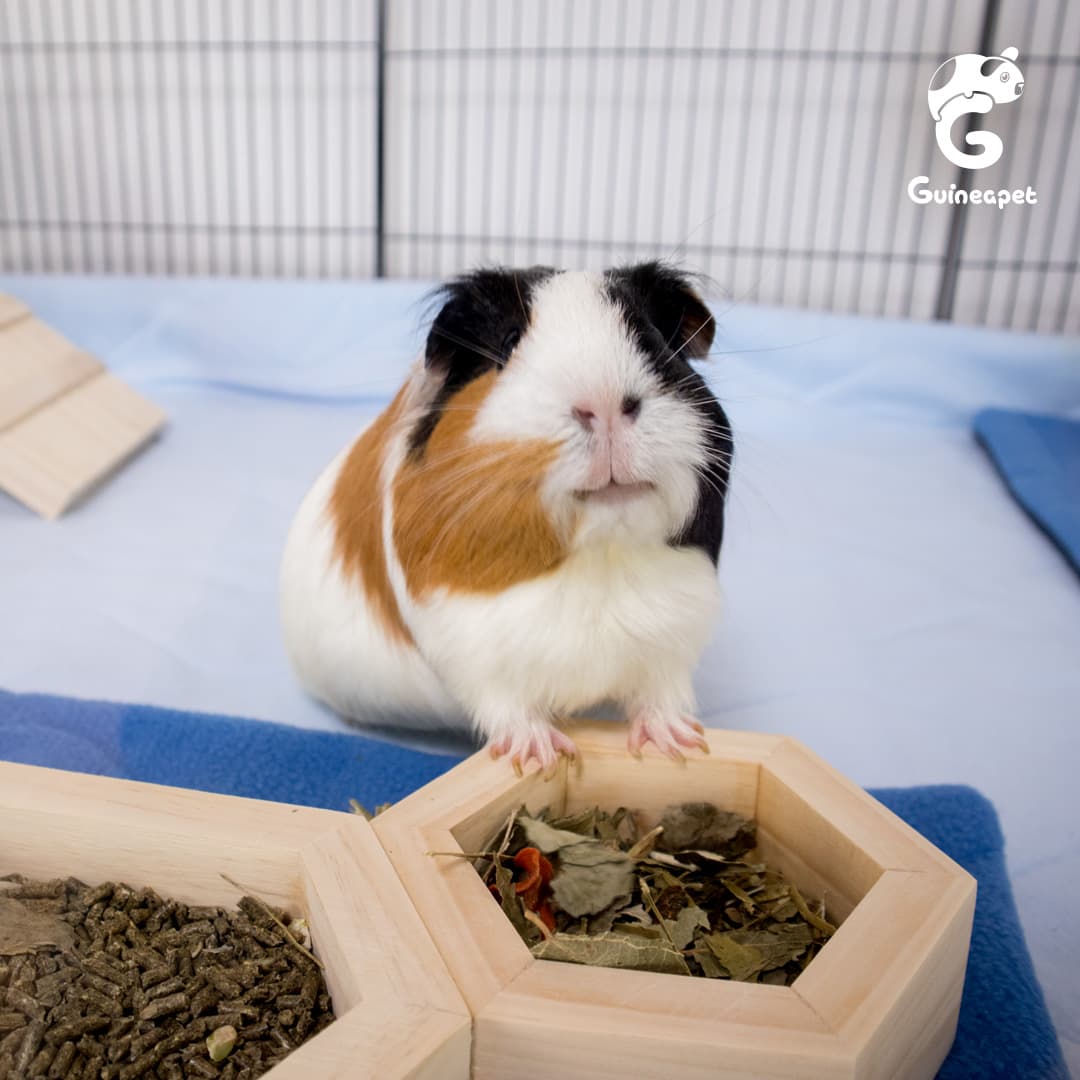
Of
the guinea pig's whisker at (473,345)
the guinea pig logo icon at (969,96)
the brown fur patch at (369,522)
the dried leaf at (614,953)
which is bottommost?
the dried leaf at (614,953)

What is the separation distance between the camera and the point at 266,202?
343cm

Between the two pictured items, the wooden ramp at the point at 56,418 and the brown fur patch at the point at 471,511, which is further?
the wooden ramp at the point at 56,418

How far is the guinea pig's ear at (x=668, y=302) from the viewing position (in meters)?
1.09

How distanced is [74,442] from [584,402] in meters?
1.82

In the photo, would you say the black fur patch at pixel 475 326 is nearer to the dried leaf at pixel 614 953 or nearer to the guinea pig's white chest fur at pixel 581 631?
the guinea pig's white chest fur at pixel 581 631

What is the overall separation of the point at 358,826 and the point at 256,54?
2.99 m

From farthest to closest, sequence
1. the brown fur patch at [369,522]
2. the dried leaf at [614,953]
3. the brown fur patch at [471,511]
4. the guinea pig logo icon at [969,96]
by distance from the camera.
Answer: the guinea pig logo icon at [969,96], the brown fur patch at [369,522], the brown fur patch at [471,511], the dried leaf at [614,953]

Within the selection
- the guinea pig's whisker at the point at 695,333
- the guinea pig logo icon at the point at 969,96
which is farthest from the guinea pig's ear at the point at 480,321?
the guinea pig logo icon at the point at 969,96

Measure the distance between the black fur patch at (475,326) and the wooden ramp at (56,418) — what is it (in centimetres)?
139

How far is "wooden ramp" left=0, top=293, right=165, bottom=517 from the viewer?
224cm

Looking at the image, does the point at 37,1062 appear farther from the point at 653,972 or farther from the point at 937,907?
the point at 937,907

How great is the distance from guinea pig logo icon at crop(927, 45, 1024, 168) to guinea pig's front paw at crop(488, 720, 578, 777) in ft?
3.40

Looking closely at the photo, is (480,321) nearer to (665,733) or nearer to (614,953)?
(665,733)

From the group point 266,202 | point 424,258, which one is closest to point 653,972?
point 424,258
